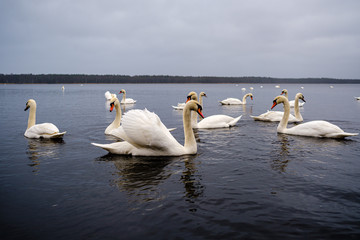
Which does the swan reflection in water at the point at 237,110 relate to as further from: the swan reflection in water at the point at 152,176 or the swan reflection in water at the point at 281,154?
the swan reflection in water at the point at 152,176

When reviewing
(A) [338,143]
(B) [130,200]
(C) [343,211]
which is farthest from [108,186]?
(A) [338,143]

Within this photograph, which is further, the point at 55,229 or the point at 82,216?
the point at 82,216

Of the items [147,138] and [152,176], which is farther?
[147,138]

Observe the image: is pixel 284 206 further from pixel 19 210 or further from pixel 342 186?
pixel 19 210

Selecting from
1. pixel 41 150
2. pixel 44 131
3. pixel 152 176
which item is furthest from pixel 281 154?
pixel 44 131

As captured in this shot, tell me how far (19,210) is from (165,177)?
9.51 ft

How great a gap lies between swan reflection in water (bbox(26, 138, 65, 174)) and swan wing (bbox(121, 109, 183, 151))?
245 centimetres

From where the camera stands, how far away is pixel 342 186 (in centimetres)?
608

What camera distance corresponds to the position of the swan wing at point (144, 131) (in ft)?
24.1

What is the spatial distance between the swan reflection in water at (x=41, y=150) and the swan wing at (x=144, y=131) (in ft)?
8.05

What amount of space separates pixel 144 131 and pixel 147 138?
0.75ft

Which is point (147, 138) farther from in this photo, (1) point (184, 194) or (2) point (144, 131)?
(1) point (184, 194)

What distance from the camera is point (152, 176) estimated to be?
263 inches

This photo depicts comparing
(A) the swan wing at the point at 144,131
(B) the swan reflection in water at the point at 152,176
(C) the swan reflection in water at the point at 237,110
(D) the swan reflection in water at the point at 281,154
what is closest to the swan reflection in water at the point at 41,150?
(B) the swan reflection in water at the point at 152,176
